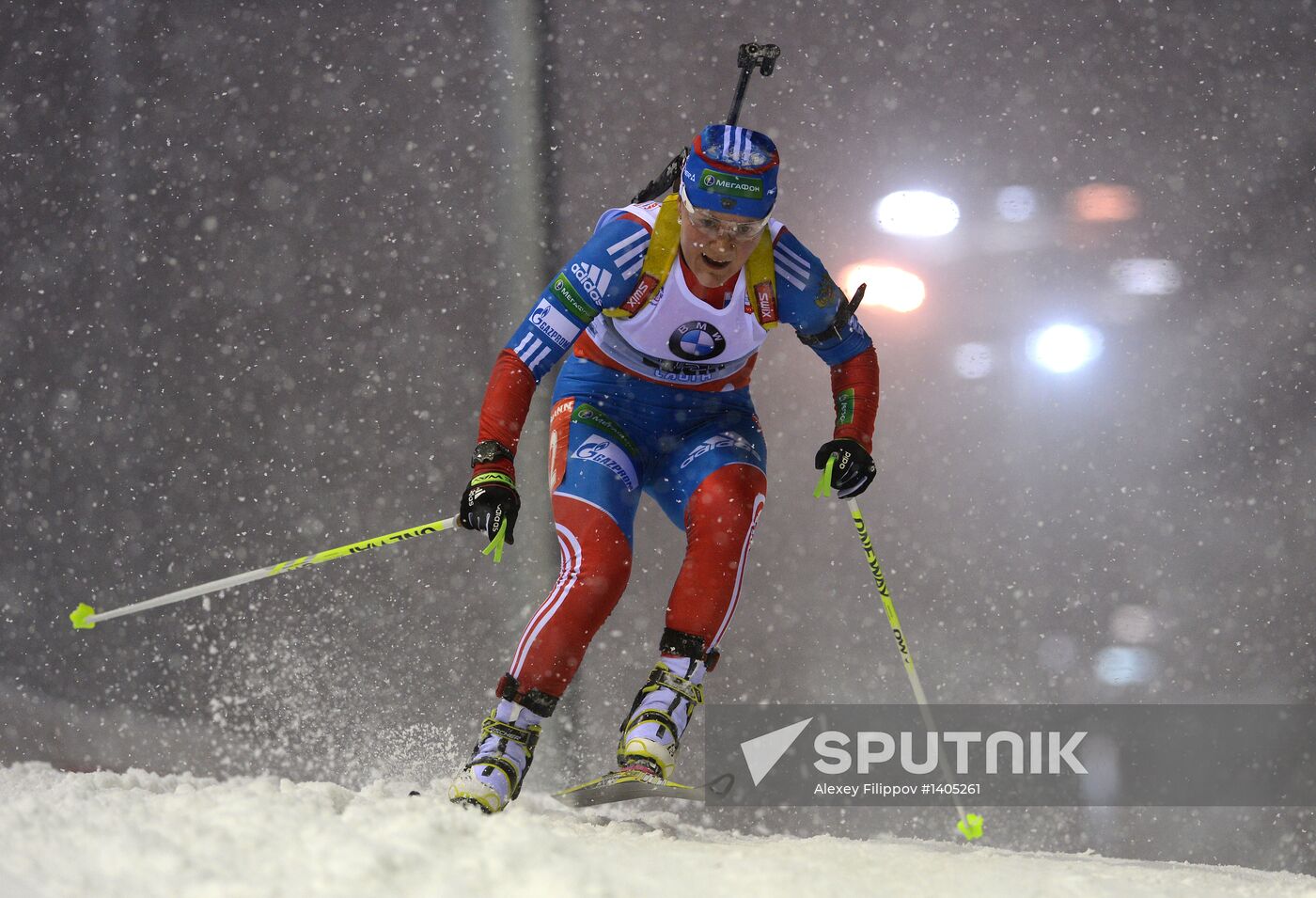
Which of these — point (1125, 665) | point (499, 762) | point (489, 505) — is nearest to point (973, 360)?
point (1125, 665)

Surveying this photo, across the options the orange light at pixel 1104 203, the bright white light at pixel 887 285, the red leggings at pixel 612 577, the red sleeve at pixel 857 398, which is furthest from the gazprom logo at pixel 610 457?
the orange light at pixel 1104 203

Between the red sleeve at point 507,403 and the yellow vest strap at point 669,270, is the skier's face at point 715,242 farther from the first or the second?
the red sleeve at point 507,403

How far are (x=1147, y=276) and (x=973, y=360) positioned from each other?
24.6 inches

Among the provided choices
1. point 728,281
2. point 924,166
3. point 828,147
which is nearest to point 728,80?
point 828,147

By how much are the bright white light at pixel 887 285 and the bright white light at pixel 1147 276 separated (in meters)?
0.64

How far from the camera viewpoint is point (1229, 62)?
11.3 feet

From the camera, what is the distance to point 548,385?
376cm

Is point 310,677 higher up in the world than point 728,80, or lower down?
lower down

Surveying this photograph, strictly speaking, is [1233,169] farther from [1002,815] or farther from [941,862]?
[941,862]

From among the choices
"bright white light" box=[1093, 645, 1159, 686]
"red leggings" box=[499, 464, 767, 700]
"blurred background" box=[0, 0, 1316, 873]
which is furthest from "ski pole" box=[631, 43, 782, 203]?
"bright white light" box=[1093, 645, 1159, 686]

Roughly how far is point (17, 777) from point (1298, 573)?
155 inches

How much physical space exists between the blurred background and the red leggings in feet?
4.61

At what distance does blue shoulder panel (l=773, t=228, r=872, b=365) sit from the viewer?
2.45m

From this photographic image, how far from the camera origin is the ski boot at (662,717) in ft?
7.07
